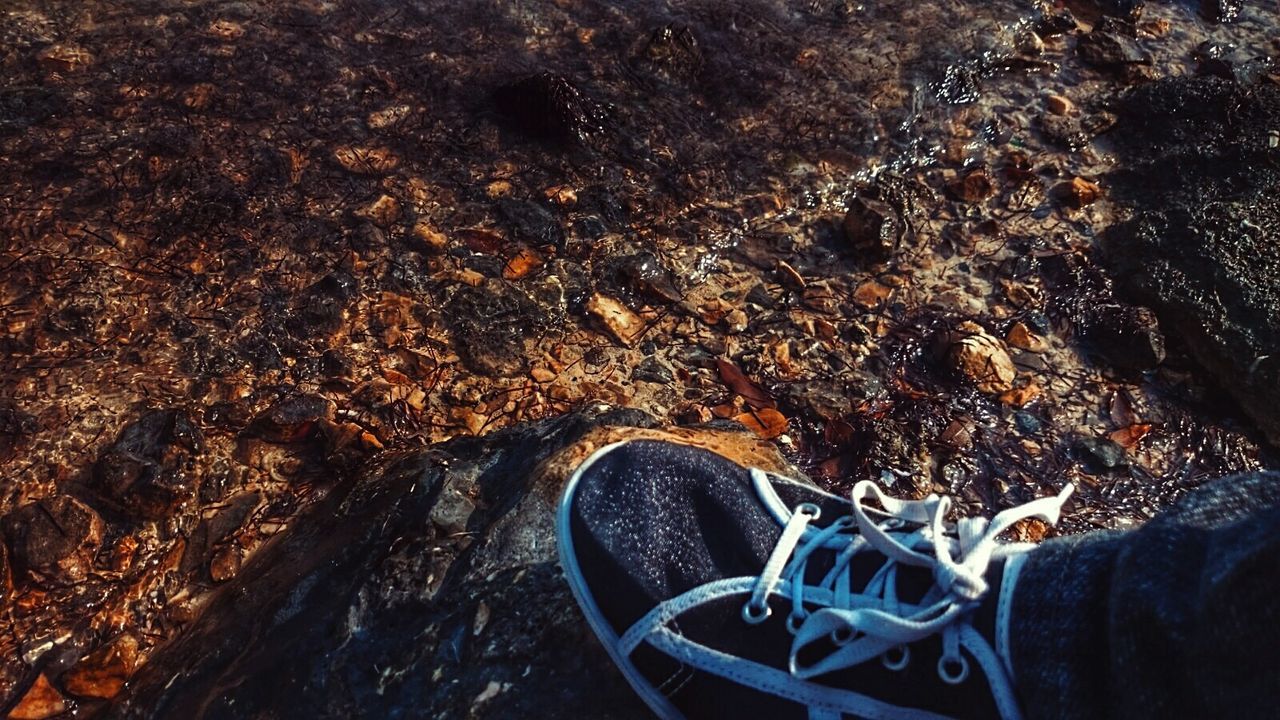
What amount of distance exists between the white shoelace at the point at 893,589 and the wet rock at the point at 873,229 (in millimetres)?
1809

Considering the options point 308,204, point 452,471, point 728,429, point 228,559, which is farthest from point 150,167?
point 728,429

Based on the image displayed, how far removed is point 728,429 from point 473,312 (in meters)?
1.04

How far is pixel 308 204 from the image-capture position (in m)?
3.36

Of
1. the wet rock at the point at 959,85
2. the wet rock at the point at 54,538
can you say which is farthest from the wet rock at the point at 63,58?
the wet rock at the point at 959,85

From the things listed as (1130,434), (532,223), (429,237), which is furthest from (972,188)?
(429,237)

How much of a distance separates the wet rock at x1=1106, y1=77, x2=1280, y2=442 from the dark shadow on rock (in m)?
2.44

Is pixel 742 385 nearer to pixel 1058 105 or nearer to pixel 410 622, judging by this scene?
pixel 410 622

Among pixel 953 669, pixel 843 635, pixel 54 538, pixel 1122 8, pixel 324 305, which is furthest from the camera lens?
pixel 1122 8

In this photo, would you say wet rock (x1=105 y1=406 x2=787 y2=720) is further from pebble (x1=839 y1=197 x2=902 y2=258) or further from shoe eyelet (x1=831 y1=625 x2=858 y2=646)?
pebble (x1=839 y1=197 x2=902 y2=258)

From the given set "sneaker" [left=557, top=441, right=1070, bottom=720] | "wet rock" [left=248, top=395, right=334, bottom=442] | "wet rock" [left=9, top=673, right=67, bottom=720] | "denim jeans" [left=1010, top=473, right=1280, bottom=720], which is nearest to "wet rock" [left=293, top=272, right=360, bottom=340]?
"wet rock" [left=248, top=395, right=334, bottom=442]

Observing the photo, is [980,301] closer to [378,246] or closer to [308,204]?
[378,246]

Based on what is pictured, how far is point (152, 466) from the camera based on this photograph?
251 cm

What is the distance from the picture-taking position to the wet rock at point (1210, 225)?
10.5ft

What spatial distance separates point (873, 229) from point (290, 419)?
232 centimetres
